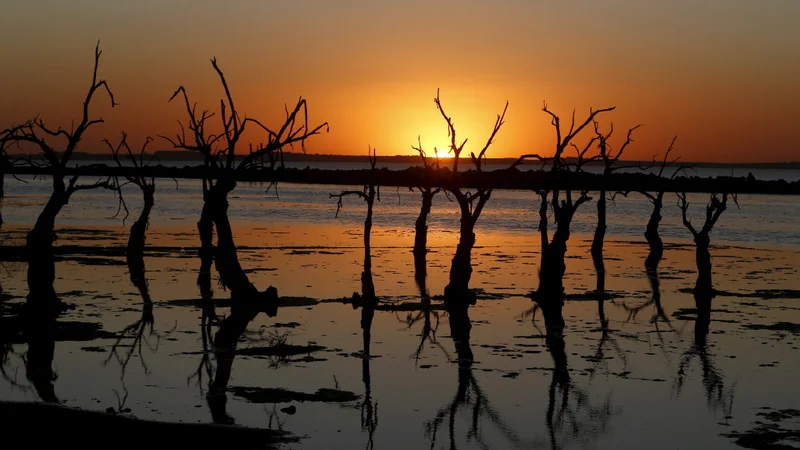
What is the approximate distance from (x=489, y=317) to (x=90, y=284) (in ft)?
37.0

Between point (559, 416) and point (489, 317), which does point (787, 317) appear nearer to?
point (489, 317)

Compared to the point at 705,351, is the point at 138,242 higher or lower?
higher

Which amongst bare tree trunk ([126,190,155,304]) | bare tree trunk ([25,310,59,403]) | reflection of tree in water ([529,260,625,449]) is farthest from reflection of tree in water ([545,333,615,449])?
bare tree trunk ([126,190,155,304])

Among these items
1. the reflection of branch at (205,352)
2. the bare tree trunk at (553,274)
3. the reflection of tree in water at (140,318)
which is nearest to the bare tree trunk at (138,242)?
the reflection of tree in water at (140,318)

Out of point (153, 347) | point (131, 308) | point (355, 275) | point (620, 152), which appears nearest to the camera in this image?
point (153, 347)

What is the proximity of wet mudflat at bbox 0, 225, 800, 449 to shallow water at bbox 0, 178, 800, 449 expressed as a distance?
0.05m

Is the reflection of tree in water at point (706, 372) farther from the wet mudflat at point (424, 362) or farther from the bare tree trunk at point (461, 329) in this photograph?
the bare tree trunk at point (461, 329)

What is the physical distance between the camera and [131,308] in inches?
889

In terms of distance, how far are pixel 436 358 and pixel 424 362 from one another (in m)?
0.48

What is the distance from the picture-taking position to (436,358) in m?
18.0

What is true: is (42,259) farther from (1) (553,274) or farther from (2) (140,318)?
(1) (553,274)

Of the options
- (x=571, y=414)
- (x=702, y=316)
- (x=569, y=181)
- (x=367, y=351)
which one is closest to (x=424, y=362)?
(x=367, y=351)

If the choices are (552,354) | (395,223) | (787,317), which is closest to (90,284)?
(552,354)

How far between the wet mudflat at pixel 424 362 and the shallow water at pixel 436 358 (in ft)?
0.18
